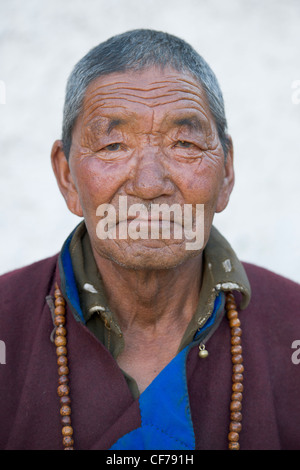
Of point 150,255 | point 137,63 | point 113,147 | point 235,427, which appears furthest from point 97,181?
point 235,427

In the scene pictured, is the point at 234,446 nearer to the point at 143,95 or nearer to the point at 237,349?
the point at 237,349

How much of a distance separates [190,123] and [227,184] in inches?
16.8

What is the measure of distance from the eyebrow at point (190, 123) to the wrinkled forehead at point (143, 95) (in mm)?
28

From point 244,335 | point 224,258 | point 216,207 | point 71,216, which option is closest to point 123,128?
point 216,207

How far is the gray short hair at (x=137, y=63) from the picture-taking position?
239 centimetres

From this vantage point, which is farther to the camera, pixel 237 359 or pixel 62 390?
pixel 237 359

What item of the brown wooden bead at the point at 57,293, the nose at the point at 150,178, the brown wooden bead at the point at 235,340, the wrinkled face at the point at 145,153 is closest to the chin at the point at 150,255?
the wrinkled face at the point at 145,153

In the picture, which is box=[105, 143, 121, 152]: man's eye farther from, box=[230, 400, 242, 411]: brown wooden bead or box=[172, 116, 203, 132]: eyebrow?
box=[230, 400, 242, 411]: brown wooden bead

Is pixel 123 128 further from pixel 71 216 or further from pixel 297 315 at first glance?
pixel 71 216

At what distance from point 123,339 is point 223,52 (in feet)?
9.35

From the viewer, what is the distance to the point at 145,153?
7.56 ft

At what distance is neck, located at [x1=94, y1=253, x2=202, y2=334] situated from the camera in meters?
2.59

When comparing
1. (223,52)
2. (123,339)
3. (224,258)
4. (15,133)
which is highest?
(223,52)

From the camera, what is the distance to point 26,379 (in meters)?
2.41
